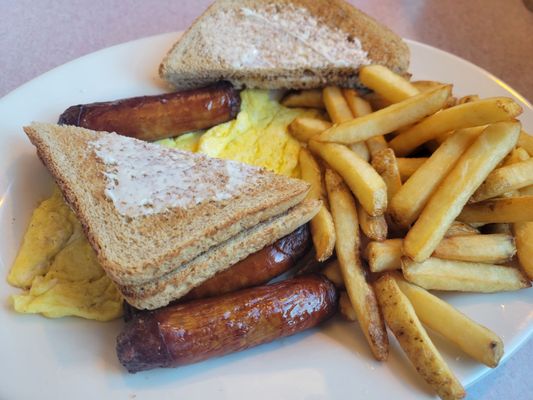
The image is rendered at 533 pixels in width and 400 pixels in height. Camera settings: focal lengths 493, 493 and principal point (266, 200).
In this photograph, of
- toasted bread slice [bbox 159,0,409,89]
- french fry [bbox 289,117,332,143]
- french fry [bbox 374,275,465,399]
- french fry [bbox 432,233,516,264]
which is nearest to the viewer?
french fry [bbox 374,275,465,399]

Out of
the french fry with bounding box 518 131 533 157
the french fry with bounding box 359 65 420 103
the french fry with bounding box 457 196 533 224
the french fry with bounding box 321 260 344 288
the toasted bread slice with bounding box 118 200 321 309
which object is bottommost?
the french fry with bounding box 321 260 344 288

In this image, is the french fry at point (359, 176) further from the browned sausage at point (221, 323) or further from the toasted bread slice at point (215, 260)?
the browned sausage at point (221, 323)

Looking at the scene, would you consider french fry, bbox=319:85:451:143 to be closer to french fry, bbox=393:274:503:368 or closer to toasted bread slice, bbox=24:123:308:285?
toasted bread slice, bbox=24:123:308:285

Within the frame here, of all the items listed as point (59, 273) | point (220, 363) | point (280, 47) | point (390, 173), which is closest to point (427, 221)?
point (390, 173)

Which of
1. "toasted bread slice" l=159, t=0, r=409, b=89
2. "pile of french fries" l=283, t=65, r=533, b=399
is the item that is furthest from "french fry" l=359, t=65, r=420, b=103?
"toasted bread slice" l=159, t=0, r=409, b=89

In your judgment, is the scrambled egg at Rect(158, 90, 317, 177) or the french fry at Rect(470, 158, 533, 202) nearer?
the french fry at Rect(470, 158, 533, 202)

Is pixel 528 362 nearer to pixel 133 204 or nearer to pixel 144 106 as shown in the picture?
pixel 133 204

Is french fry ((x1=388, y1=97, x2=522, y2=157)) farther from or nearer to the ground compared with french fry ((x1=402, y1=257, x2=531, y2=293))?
farther from the ground

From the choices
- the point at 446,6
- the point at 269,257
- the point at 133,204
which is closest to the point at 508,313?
the point at 269,257
